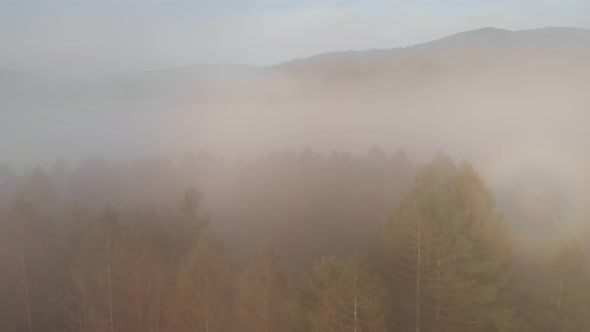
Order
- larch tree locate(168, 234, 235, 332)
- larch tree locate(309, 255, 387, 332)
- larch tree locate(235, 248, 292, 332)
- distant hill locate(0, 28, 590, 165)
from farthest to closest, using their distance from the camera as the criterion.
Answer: distant hill locate(0, 28, 590, 165), larch tree locate(168, 234, 235, 332), larch tree locate(235, 248, 292, 332), larch tree locate(309, 255, 387, 332)

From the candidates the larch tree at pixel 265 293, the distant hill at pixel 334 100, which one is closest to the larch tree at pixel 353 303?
the larch tree at pixel 265 293

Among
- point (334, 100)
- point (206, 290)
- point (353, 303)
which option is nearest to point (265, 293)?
point (206, 290)

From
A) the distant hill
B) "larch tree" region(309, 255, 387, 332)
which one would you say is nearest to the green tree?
"larch tree" region(309, 255, 387, 332)

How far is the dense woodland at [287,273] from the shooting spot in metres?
7.68

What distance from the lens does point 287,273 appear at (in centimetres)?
921

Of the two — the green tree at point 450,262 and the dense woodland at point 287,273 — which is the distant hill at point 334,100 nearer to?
the dense woodland at point 287,273

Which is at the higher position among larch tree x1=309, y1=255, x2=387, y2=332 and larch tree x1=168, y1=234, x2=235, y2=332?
larch tree x1=309, y1=255, x2=387, y2=332

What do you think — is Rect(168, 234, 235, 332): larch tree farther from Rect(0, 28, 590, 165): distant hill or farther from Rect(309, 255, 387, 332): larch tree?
Rect(0, 28, 590, 165): distant hill

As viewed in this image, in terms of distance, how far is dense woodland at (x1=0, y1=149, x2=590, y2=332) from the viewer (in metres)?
7.68

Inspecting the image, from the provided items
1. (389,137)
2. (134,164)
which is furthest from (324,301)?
(389,137)

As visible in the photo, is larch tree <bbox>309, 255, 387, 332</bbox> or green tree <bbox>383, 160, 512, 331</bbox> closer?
larch tree <bbox>309, 255, 387, 332</bbox>

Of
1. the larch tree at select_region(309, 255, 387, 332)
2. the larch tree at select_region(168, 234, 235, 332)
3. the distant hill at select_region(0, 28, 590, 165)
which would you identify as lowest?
the larch tree at select_region(168, 234, 235, 332)

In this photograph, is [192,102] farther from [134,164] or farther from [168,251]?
[168,251]

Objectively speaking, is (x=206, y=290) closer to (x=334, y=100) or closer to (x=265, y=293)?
(x=265, y=293)
